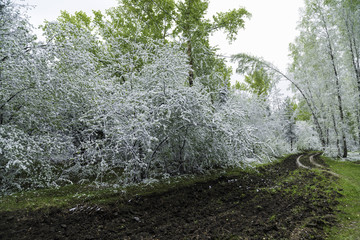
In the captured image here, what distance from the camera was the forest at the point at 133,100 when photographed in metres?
3.97

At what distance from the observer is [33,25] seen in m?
4.26

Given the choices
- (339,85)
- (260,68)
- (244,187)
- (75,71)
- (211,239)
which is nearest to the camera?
(211,239)

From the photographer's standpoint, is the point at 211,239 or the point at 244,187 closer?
the point at 211,239

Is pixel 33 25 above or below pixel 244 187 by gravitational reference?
above

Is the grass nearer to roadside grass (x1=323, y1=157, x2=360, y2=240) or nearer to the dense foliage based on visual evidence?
the dense foliage

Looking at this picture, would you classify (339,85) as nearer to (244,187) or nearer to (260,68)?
(260,68)

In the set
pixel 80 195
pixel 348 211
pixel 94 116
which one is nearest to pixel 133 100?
pixel 94 116

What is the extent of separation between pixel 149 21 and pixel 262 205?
34.1 feet

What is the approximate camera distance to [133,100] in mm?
4480

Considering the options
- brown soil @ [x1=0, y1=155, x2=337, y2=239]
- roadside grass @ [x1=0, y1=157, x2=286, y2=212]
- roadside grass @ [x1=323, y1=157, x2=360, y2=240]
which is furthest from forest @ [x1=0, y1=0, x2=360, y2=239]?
roadside grass @ [x1=323, y1=157, x2=360, y2=240]

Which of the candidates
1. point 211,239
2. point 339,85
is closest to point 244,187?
point 211,239

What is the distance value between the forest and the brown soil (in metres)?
0.82

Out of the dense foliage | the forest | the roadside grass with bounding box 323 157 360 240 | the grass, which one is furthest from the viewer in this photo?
the forest

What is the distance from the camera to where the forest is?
3.97 meters
